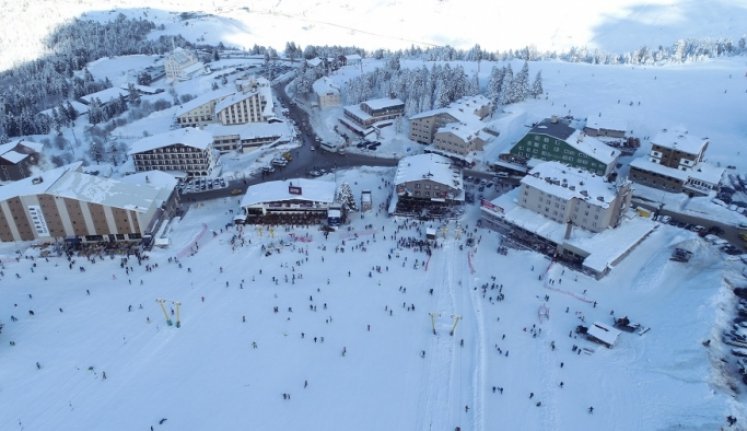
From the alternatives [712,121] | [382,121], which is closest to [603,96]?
[712,121]

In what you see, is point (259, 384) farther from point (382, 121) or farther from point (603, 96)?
point (603, 96)

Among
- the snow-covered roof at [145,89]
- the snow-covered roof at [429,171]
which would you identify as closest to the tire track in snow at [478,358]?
the snow-covered roof at [429,171]

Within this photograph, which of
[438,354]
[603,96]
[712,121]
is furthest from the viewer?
[603,96]

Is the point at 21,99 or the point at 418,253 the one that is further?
the point at 21,99

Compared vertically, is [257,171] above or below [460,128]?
below

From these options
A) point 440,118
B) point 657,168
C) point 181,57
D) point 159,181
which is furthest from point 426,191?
point 181,57

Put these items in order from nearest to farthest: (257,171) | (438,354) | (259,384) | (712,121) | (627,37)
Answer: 1. (259,384)
2. (438,354)
3. (257,171)
4. (712,121)
5. (627,37)

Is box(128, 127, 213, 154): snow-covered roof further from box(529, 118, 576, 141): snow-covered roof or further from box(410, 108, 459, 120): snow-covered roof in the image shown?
box(529, 118, 576, 141): snow-covered roof

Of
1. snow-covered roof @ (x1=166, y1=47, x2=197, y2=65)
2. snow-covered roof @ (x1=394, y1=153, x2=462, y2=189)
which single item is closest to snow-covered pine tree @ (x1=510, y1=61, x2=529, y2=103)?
snow-covered roof @ (x1=394, y1=153, x2=462, y2=189)
